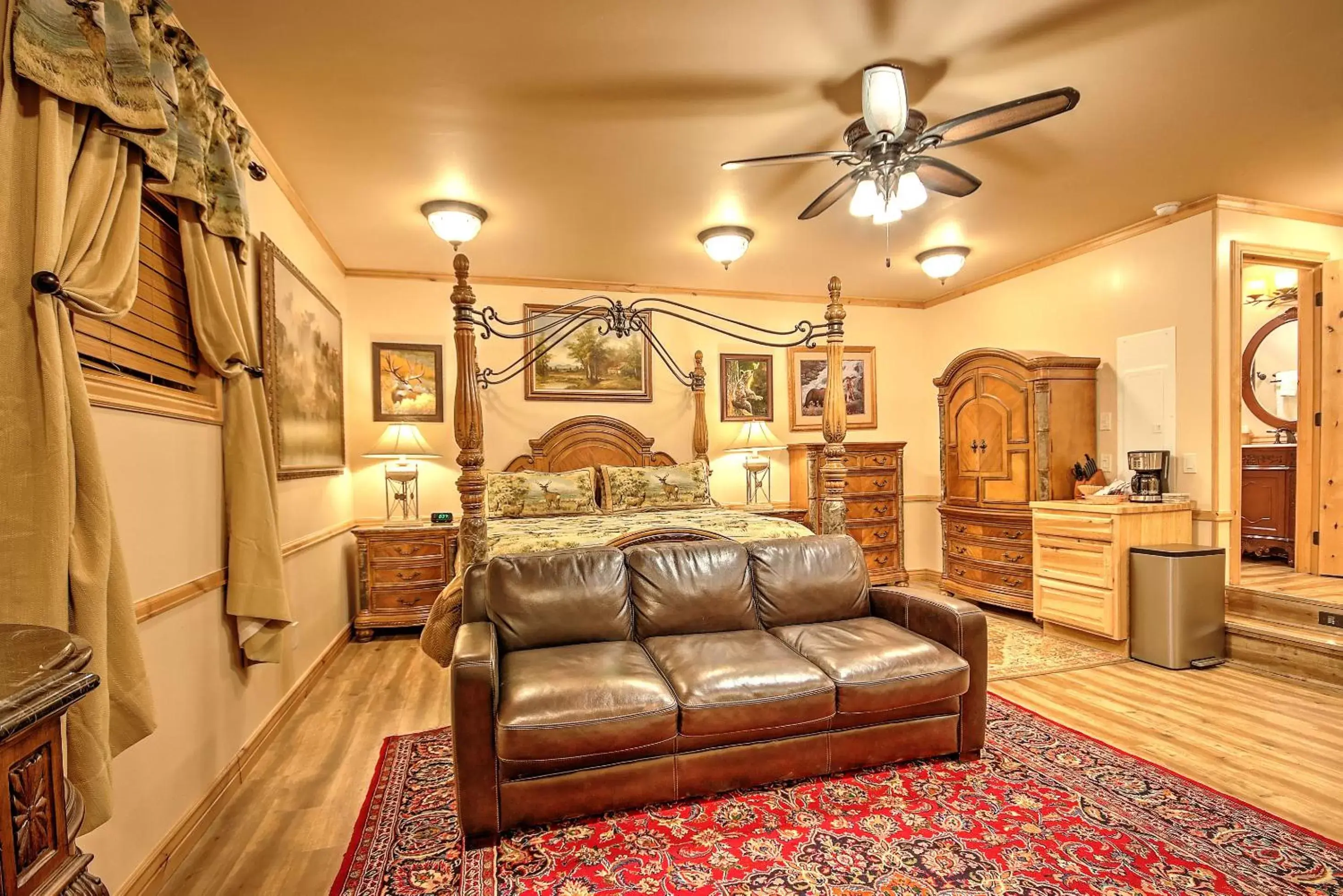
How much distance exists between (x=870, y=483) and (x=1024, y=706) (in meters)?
2.85

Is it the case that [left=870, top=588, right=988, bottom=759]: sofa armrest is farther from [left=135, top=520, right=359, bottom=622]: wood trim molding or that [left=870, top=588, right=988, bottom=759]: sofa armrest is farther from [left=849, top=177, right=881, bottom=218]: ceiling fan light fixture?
[left=135, top=520, right=359, bottom=622]: wood trim molding

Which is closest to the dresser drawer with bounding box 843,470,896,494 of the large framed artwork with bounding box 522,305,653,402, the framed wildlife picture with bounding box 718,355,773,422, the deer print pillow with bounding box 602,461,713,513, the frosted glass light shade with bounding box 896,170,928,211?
the framed wildlife picture with bounding box 718,355,773,422

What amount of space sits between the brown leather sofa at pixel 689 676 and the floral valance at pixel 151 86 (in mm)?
1828

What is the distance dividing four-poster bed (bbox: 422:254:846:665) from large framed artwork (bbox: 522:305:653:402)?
7cm

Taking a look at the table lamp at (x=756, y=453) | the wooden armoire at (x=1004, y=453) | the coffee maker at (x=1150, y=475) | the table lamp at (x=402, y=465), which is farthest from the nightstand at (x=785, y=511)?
the table lamp at (x=402, y=465)

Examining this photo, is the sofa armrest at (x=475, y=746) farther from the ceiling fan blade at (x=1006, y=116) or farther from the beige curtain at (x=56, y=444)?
the ceiling fan blade at (x=1006, y=116)

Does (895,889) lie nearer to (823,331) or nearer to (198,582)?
(198,582)

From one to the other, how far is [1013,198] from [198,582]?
4.79 m

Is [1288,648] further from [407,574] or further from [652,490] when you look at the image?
[407,574]

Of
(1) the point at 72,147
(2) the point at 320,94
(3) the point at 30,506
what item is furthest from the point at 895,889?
(2) the point at 320,94

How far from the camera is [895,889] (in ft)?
6.24

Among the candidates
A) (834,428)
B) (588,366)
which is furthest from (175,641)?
(588,366)

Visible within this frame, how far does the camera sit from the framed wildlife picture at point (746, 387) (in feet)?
20.1

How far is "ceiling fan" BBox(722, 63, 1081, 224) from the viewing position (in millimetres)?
2307
